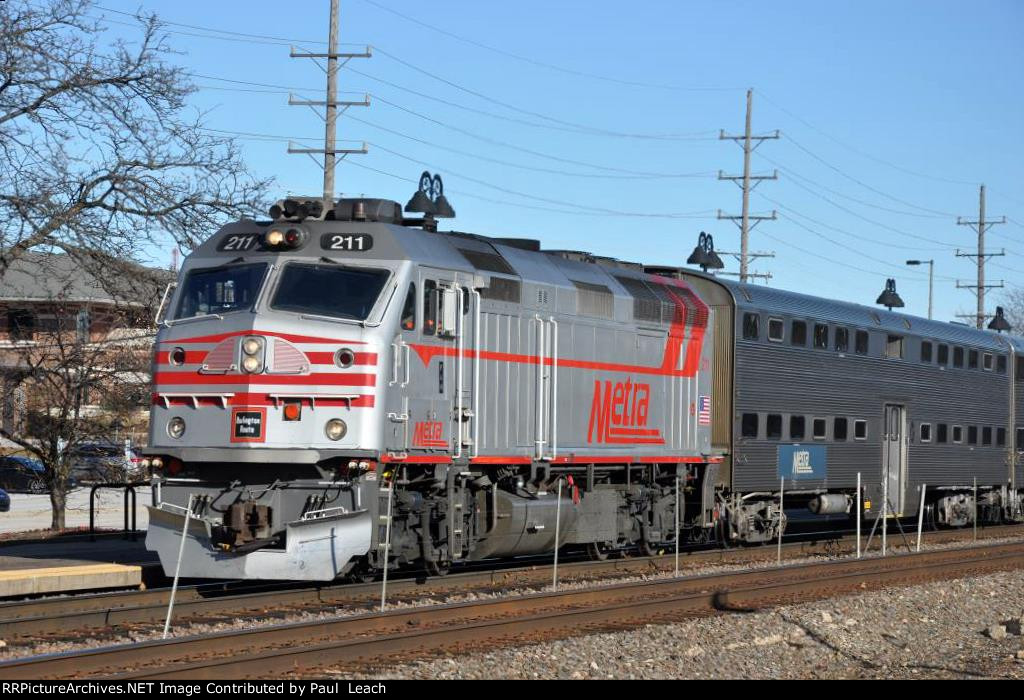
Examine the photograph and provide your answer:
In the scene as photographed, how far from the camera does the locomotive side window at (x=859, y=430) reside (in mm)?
26219

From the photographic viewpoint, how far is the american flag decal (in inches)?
857

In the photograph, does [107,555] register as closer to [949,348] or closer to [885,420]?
[885,420]

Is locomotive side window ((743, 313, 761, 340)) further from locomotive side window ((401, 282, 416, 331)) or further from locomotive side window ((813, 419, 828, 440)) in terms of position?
locomotive side window ((401, 282, 416, 331))

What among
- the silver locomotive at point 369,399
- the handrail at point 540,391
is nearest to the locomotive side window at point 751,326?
the silver locomotive at point 369,399

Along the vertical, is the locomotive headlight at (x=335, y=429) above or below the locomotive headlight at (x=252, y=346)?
below

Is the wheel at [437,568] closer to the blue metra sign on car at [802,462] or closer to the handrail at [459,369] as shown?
the handrail at [459,369]

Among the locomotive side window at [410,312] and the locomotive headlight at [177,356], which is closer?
the locomotive headlight at [177,356]

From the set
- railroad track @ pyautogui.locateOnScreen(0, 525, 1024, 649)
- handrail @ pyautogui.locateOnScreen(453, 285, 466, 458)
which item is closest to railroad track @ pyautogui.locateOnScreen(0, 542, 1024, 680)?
railroad track @ pyautogui.locateOnScreen(0, 525, 1024, 649)

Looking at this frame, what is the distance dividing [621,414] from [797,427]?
20.3 feet

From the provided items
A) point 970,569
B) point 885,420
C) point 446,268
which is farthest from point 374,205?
point 885,420

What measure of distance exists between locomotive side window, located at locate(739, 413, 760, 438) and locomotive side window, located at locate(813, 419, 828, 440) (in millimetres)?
2298

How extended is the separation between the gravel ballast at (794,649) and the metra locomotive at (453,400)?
3143 millimetres

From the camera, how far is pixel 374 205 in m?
16.0
